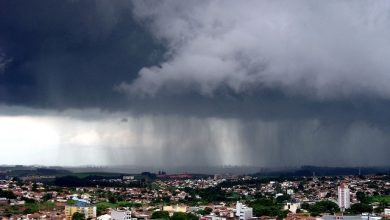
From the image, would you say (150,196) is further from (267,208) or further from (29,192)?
(267,208)

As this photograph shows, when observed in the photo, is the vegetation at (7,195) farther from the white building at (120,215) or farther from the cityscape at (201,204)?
the white building at (120,215)


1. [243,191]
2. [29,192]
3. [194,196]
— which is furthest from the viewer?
[243,191]

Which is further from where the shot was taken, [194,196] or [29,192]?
[194,196]

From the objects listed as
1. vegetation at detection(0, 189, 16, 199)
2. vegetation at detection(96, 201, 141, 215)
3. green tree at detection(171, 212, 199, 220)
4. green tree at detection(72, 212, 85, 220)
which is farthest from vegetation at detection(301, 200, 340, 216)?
vegetation at detection(0, 189, 16, 199)

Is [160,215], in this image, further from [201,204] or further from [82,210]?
[201,204]

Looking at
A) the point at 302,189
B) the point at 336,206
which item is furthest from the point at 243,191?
the point at 336,206

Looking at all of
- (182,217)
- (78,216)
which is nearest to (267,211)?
(182,217)

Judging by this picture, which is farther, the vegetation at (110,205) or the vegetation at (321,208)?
the vegetation at (321,208)

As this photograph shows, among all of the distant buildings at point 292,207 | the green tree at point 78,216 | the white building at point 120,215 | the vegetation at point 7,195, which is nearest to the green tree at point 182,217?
the white building at point 120,215

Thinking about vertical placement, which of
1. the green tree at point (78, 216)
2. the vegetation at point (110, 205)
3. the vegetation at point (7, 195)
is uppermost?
the vegetation at point (7, 195)

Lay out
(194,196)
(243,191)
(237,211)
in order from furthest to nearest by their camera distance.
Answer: (243,191)
(194,196)
(237,211)
